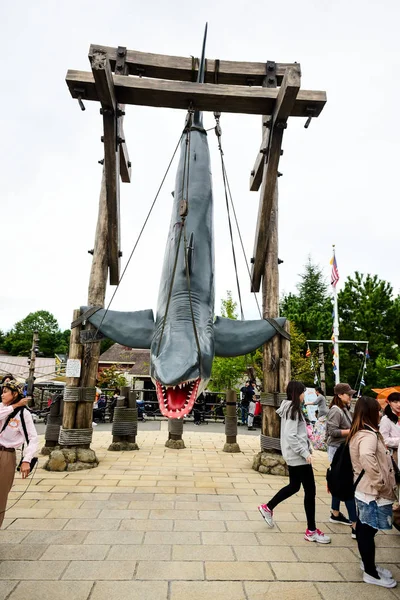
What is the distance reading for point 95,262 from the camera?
6777 mm

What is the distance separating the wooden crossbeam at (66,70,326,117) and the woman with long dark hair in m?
3.80

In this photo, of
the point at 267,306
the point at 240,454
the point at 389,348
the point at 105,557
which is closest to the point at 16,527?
the point at 105,557

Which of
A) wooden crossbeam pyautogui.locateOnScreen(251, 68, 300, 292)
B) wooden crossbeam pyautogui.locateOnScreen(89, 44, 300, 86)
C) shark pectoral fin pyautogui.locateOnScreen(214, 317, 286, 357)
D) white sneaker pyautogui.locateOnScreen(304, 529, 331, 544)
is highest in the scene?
wooden crossbeam pyautogui.locateOnScreen(89, 44, 300, 86)

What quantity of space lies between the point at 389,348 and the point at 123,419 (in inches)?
708

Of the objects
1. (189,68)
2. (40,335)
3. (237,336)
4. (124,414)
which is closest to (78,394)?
(124,414)

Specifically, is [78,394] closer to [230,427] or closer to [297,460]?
[230,427]

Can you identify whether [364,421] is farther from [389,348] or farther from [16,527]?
[389,348]

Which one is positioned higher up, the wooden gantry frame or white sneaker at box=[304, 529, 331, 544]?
the wooden gantry frame

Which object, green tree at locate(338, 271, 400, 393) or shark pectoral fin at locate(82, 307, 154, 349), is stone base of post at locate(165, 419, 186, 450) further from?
green tree at locate(338, 271, 400, 393)

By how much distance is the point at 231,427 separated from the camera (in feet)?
28.2

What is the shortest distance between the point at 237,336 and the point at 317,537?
2.69 meters

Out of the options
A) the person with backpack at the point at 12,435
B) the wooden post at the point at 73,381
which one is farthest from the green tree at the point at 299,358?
the person with backpack at the point at 12,435

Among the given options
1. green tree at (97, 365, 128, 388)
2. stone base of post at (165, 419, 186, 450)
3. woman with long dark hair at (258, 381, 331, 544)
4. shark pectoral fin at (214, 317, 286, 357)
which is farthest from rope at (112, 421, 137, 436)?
green tree at (97, 365, 128, 388)

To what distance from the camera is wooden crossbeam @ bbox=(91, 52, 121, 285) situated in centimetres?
461
